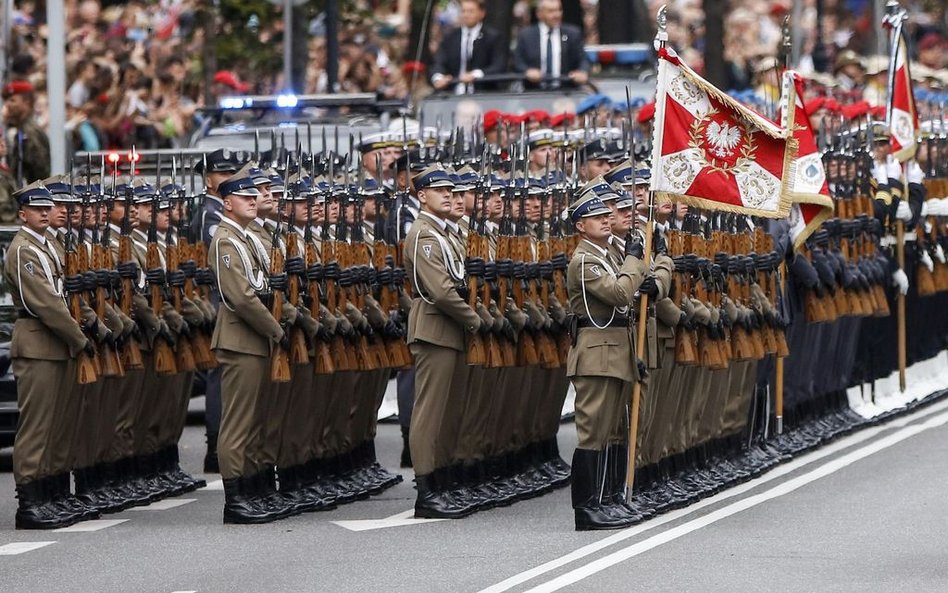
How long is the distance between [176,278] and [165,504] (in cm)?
132

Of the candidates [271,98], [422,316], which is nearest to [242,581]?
[422,316]

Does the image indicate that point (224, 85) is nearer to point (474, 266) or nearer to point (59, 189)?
point (474, 266)

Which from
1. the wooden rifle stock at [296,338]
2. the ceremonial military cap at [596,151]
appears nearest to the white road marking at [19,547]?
the wooden rifle stock at [296,338]

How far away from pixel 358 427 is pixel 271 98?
5.58 meters

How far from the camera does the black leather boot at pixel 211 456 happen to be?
1573 cm

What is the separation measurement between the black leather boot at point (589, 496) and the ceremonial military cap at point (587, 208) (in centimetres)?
124

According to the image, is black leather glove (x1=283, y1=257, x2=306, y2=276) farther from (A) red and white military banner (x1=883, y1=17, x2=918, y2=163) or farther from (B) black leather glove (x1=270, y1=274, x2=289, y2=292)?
(A) red and white military banner (x1=883, y1=17, x2=918, y2=163)

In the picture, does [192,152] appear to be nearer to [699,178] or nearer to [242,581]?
[699,178]

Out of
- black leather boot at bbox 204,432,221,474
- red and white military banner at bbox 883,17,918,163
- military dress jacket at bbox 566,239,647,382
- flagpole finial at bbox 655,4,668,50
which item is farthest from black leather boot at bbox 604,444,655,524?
red and white military banner at bbox 883,17,918,163

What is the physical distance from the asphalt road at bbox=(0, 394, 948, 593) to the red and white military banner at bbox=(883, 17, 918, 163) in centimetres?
475

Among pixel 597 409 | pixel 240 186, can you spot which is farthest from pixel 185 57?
pixel 597 409

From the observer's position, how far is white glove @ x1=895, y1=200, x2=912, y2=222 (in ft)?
61.5

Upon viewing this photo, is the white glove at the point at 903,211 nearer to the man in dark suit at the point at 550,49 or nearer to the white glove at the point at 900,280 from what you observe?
the white glove at the point at 900,280

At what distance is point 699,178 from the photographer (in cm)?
1380
